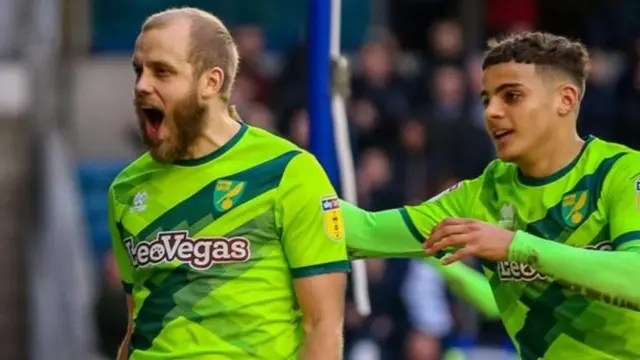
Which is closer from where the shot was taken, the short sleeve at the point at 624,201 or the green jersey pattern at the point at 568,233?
the short sleeve at the point at 624,201

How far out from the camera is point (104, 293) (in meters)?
13.7

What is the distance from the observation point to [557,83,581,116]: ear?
6480 mm

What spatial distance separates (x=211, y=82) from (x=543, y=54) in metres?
1.24

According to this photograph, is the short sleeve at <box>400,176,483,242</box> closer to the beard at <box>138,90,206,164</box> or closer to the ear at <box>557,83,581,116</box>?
the ear at <box>557,83,581,116</box>

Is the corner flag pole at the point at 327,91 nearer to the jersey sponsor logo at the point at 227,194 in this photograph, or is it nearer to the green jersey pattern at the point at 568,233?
the green jersey pattern at the point at 568,233

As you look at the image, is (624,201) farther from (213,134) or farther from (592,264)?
(213,134)

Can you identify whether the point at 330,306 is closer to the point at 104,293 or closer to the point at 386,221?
the point at 386,221

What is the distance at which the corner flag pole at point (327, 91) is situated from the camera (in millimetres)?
7562

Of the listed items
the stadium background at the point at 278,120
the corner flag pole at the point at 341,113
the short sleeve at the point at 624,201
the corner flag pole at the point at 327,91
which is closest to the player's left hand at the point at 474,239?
the short sleeve at the point at 624,201

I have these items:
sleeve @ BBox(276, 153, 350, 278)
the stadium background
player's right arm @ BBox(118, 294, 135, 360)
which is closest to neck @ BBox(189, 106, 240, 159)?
sleeve @ BBox(276, 153, 350, 278)

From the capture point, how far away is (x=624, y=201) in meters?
6.21

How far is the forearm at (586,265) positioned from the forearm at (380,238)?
0.76 meters

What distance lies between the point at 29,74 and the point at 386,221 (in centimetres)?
1054

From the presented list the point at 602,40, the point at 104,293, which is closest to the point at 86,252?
the point at 104,293
